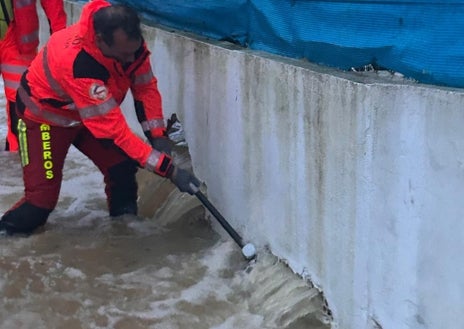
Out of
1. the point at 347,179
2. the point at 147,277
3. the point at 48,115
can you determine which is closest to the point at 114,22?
the point at 48,115

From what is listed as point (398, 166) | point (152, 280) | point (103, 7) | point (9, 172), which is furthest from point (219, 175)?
point (9, 172)

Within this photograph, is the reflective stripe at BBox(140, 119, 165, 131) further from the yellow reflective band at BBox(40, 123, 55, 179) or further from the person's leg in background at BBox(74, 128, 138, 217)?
the yellow reflective band at BBox(40, 123, 55, 179)

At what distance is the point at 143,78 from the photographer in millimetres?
4387

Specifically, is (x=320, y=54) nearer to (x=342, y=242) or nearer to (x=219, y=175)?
(x=342, y=242)

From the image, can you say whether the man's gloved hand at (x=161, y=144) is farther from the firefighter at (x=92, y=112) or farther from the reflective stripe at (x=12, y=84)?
the reflective stripe at (x=12, y=84)

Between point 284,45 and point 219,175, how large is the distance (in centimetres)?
103

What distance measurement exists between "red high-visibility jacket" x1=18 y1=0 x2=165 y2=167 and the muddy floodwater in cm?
65

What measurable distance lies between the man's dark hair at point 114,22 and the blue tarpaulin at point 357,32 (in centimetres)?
70

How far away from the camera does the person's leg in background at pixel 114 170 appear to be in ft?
15.4

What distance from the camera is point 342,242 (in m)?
3.18

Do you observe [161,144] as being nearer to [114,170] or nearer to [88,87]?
[114,170]

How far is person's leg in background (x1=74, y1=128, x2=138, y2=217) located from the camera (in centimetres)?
470

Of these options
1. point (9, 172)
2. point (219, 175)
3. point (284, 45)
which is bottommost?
point (9, 172)

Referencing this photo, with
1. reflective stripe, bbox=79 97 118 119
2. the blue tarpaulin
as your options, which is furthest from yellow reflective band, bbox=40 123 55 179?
the blue tarpaulin
